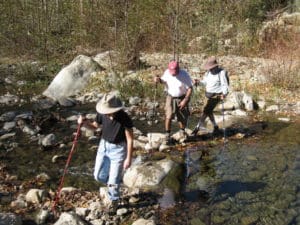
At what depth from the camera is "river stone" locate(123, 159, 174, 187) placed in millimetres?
8477

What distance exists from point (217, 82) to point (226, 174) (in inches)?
104

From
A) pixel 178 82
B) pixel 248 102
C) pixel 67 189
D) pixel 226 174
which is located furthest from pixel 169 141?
pixel 248 102

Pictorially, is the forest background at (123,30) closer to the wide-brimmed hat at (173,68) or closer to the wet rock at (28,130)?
the wet rock at (28,130)

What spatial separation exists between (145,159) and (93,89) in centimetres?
780

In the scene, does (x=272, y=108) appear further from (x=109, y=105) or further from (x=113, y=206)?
(x=109, y=105)

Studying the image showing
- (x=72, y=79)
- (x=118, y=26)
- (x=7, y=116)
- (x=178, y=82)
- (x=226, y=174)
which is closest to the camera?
(x=226, y=174)

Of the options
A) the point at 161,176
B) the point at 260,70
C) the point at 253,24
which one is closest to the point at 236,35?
the point at 253,24

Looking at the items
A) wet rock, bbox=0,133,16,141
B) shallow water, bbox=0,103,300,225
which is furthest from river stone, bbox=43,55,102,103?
shallow water, bbox=0,103,300,225

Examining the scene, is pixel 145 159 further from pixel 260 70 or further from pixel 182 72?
pixel 260 70

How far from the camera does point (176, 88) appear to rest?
409 inches

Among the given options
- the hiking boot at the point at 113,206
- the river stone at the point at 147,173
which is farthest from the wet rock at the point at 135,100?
the hiking boot at the point at 113,206

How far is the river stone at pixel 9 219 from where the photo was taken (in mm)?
6711

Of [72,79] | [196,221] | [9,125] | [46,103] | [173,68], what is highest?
[173,68]

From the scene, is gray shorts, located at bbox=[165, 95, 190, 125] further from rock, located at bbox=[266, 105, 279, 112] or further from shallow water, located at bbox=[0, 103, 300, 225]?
A: rock, located at bbox=[266, 105, 279, 112]
